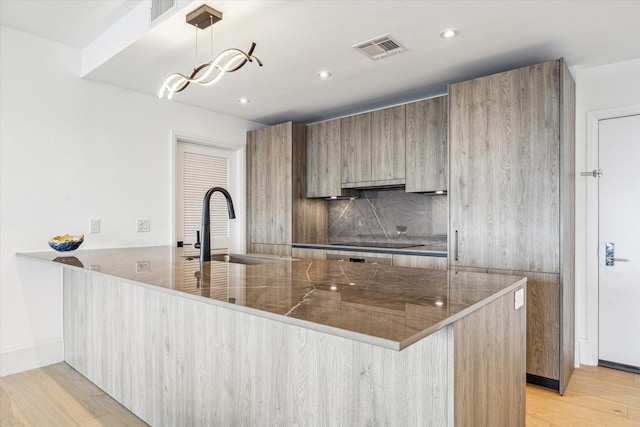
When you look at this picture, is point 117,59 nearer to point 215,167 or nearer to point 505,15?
point 215,167

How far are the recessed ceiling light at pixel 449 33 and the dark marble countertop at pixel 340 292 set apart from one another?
1.60m

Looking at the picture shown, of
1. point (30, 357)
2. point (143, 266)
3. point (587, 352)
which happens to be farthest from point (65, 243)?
point (587, 352)

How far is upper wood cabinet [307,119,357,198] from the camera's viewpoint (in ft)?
13.8

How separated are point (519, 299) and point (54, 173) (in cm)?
341

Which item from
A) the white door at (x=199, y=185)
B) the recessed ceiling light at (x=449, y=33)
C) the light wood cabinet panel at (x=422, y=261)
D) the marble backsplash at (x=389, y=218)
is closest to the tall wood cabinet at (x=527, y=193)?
the light wood cabinet panel at (x=422, y=261)

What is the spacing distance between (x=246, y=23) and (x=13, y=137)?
201cm

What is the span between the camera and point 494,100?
2.87 m

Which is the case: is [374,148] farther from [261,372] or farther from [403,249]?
[261,372]

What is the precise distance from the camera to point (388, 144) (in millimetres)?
3775

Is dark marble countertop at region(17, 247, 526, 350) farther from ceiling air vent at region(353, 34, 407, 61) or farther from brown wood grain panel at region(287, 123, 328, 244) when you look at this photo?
brown wood grain panel at region(287, 123, 328, 244)

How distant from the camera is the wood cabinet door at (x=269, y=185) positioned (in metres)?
4.32

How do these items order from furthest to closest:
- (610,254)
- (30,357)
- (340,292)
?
1. (610,254)
2. (30,357)
3. (340,292)

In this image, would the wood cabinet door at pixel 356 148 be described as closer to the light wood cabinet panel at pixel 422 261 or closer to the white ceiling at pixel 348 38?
the white ceiling at pixel 348 38

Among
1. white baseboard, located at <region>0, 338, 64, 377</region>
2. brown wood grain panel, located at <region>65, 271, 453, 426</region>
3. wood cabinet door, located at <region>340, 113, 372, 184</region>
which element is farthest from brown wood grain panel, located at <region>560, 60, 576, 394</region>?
white baseboard, located at <region>0, 338, 64, 377</region>
